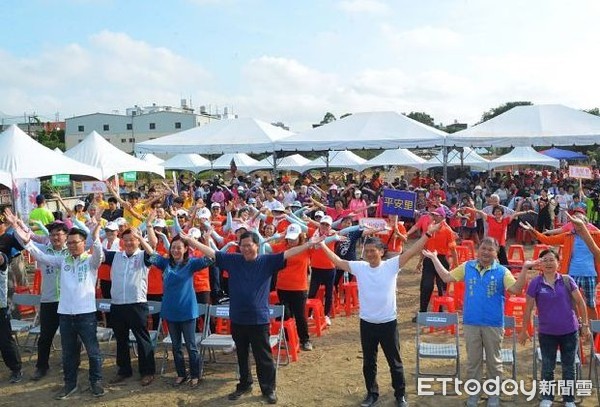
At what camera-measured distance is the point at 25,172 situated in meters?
10.1

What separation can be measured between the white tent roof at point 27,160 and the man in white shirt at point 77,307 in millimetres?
5569

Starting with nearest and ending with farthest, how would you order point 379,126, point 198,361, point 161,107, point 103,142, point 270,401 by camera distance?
point 270,401
point 198,361
point 103,142
point 379,126
point 161,107

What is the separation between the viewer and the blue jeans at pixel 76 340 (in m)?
5.21

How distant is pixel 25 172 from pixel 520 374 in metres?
8.94

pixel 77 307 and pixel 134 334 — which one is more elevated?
pixel 77 307

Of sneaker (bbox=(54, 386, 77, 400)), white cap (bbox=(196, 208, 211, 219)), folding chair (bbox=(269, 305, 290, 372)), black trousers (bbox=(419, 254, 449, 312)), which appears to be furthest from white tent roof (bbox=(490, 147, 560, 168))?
sneaker (bbox=(54, 386, 77, 400))

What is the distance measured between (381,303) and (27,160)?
832 centimetres

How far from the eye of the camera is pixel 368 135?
47.8 feet

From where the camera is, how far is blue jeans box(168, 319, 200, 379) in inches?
214

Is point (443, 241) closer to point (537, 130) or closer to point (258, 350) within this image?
point (258, 350)

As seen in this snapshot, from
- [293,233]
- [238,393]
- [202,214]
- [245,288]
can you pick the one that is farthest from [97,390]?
[202,214]

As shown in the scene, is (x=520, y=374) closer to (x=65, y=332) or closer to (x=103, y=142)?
(x=65, y=332)

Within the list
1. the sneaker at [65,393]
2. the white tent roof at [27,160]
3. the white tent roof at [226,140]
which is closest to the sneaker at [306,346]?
the sneaker at [65,393]

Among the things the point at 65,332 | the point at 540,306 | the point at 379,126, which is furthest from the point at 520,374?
the point at 379,126
